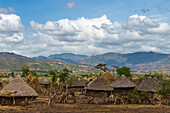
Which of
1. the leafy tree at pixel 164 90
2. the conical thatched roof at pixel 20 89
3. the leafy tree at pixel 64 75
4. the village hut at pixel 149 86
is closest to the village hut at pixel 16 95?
the conical thatched roof at pixel 20 89

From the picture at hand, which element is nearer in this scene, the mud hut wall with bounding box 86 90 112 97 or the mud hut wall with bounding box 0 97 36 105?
the mud hut wall with bounding box 0 97 36 105

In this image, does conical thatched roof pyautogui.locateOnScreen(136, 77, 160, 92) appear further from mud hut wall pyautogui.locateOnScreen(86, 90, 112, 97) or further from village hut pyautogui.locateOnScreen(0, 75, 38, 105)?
village hut pyautogui.locateOnScreen(0, 75, 38, 105)

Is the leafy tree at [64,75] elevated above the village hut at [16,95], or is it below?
above

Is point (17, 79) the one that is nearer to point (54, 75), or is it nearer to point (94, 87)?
point (94, 87)

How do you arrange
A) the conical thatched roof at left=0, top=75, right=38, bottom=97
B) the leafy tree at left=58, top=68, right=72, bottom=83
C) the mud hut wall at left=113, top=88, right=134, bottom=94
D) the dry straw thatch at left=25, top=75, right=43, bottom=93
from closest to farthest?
the conical thatched roof at left=0, top=75, right=38, bottom=97
the mud hut wall at left=113, top=88, right=134, bottom=94
the dry straw thatch at left=25, top=75, right=43, bottom=93
the leafy tree at left=58, top=68, right=72, bottom=83

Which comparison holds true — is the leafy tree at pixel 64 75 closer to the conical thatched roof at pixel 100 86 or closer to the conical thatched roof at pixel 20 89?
the conical thatched roof at pixel 100 86

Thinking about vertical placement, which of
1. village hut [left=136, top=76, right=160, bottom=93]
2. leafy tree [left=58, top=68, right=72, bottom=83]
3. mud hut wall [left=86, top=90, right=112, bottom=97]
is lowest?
mud hut wall [left=86, top=90, right=112, bottom=97]

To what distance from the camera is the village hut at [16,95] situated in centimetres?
3570

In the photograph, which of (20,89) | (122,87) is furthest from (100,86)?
(20,89)

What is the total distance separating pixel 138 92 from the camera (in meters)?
47.9

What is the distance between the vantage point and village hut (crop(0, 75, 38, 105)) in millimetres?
35703

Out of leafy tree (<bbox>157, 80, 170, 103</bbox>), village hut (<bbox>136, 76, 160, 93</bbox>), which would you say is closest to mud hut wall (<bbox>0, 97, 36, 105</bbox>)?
village hut (<bbox>136, 76, 160, 93</bbox>)

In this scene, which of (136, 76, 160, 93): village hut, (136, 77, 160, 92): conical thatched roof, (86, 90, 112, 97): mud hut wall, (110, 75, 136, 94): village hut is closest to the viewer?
(86, 90, 112, 97): mud hut wall

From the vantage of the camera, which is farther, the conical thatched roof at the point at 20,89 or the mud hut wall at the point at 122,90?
the mud hut wall at the point at 122,90
